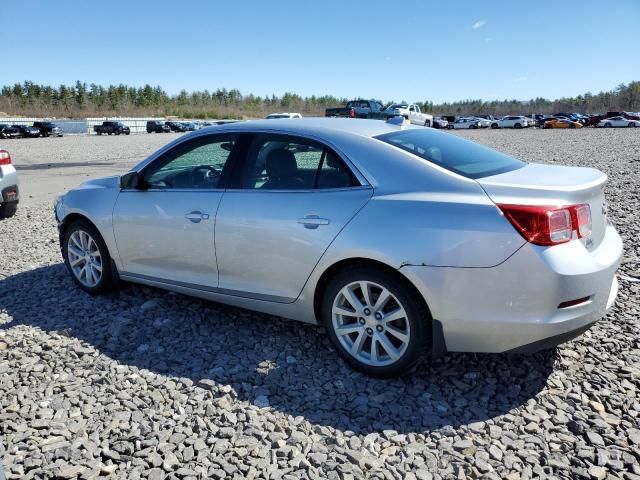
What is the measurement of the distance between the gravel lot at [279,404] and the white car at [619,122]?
54004 mm

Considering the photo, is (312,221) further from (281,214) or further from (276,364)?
(276,364)

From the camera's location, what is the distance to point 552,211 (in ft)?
8.92

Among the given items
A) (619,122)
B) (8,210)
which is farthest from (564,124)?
(8,210)

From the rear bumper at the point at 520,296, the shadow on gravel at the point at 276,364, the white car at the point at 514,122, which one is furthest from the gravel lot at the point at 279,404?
the white car at the point at 514,122

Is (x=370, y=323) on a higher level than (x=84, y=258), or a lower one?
lower

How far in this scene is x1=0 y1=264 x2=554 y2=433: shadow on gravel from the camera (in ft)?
9.70

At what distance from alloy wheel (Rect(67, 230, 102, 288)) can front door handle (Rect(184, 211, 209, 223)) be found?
4.25 ft

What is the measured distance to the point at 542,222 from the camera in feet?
8.84

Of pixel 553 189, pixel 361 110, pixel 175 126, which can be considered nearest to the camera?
pixel 553 189

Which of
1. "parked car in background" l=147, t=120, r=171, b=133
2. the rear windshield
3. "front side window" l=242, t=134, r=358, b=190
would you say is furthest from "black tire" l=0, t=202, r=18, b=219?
"parked car in background" l=147, t=120, r=171, b=133

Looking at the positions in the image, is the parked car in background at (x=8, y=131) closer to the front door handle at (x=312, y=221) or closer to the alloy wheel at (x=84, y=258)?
the alloy wheel at (x=84, y=258)

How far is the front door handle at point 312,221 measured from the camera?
323 cm

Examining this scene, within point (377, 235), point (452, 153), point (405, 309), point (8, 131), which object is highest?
point (8, 131)

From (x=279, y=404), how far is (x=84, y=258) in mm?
2762
